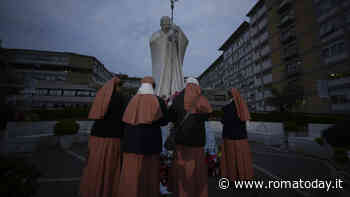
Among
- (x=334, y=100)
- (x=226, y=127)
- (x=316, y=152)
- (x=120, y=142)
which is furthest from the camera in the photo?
(x=334, y=100)

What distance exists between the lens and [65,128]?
664 centimetres

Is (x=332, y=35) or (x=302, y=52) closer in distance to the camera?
(x=332, y=35)

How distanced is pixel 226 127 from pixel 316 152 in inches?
191

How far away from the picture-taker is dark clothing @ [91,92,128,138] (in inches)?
90.0

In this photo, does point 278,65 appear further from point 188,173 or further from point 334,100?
Result: point 188,173

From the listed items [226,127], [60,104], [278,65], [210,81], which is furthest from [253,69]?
[60,104]

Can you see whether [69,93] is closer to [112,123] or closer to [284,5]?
[112,123]

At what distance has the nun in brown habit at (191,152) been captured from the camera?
210cm

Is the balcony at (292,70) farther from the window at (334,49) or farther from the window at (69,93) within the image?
the window at (69,93)

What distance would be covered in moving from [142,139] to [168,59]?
387 cm

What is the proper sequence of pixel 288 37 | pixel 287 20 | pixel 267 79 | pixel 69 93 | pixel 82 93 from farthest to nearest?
pixel 267 79 < pixel 82 93 < pixel 69 93 < pixel 287 20 < pixel 288 37

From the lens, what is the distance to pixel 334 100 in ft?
52.3

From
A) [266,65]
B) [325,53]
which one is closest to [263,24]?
[266,65]

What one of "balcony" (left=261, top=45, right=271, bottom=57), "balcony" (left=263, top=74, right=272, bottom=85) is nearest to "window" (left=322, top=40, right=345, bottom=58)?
"balcony" (left=263, top=74, right=272, bottom=85)
